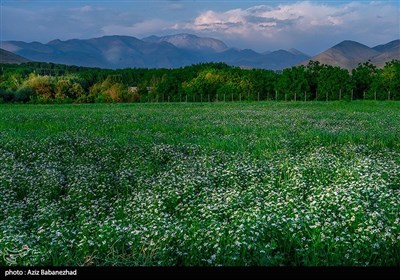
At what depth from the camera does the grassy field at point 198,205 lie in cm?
674

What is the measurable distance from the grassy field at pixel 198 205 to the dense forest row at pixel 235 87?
67.5 metres

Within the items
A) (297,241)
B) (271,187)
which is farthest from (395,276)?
(271,187)

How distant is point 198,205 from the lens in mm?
8812

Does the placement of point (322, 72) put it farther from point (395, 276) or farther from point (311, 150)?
point (395, 276)

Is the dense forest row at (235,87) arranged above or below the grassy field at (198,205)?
above

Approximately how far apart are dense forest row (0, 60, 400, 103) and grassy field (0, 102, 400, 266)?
6745 cm

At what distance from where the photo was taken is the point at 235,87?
9862cm

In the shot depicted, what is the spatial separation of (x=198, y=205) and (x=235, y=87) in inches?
3590

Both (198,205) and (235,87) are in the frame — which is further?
(235,87)

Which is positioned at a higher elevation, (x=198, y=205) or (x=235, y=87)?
(x=235, y=87)

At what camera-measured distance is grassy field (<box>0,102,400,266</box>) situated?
6.74 meters

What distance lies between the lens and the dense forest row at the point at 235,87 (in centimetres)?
8150

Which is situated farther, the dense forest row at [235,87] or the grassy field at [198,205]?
the dense forest row at [235,87]

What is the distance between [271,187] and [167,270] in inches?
258
